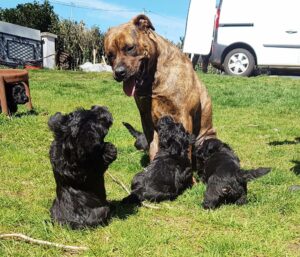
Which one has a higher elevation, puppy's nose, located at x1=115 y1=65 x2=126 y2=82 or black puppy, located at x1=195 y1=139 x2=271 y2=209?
puppy's nose, located at x1=115 y1=65 x2=126 y2=82

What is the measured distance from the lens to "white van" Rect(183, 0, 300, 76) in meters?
16.6

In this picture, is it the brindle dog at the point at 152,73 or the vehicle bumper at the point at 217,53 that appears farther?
the vehicle bumper at the point at 217,53

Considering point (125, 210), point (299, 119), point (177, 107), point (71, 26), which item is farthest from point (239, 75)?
point (71, 26)

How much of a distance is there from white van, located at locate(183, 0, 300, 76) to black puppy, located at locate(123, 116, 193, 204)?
41.5 ft

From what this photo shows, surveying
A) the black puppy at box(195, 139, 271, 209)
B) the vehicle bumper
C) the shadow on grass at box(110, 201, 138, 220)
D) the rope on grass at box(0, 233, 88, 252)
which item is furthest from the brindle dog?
the vehicle bumper

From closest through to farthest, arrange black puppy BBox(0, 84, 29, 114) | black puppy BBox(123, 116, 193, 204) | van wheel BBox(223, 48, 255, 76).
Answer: black puppy BBox(123, 116, 193, 204)
black puppy BBox(0, 84, 29, 114)
van wheel BBox(223, 48, 255, 76)

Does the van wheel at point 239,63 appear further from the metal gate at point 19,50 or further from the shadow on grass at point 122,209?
the shadow on grass at point 122,209

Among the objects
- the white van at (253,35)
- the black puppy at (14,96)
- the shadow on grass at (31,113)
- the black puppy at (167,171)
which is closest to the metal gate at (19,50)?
the white van at (253,35)

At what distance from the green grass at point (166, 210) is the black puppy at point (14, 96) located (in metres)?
0.29

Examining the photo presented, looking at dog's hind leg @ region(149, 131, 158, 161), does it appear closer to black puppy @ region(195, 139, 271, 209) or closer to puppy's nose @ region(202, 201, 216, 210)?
black puppy @ region(195, 139, 271, 209)

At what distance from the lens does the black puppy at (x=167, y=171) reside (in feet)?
16.1

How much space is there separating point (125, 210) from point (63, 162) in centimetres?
111

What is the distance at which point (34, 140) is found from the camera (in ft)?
25.5

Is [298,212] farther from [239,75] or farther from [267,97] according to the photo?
[239,75]
